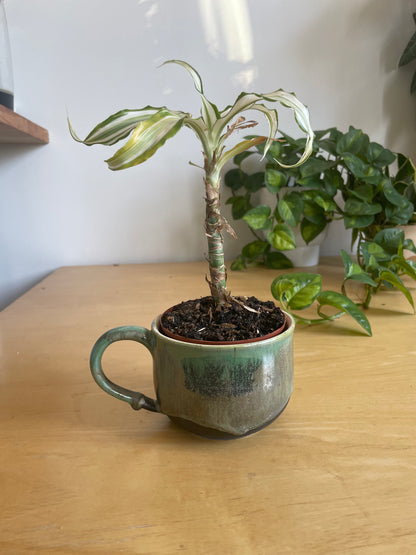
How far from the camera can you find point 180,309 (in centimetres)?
41

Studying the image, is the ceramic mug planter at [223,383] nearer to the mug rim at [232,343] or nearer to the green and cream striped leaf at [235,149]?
the mug rim at [232,343]

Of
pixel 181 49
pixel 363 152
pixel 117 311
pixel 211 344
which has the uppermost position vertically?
pixel 181 49

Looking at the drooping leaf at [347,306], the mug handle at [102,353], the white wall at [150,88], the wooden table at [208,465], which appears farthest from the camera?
the white wall at [150,88]

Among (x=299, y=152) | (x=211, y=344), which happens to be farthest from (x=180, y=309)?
(x=299, y=152)

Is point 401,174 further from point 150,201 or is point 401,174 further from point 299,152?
point 150,201

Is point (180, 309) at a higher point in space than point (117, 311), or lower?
higher

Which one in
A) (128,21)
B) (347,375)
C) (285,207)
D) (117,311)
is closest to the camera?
(347,375)

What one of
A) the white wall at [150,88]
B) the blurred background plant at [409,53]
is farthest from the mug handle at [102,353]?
the blurred background plant at [409,53]

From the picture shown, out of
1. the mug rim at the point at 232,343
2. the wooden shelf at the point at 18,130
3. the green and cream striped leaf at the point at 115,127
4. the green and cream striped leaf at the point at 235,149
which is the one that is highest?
the wooden shelf at the point at 18,130

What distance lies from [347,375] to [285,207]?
0.47 meters

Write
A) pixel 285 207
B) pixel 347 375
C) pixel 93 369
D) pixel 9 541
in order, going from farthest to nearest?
pixel 285 207, pixel 347 375, pixel 93 369, pixel 9 541

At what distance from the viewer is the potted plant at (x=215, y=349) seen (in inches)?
13.1

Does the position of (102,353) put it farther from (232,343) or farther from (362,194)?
(362,194)

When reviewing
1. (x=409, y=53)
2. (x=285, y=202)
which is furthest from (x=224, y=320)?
(x=409, y=53)
